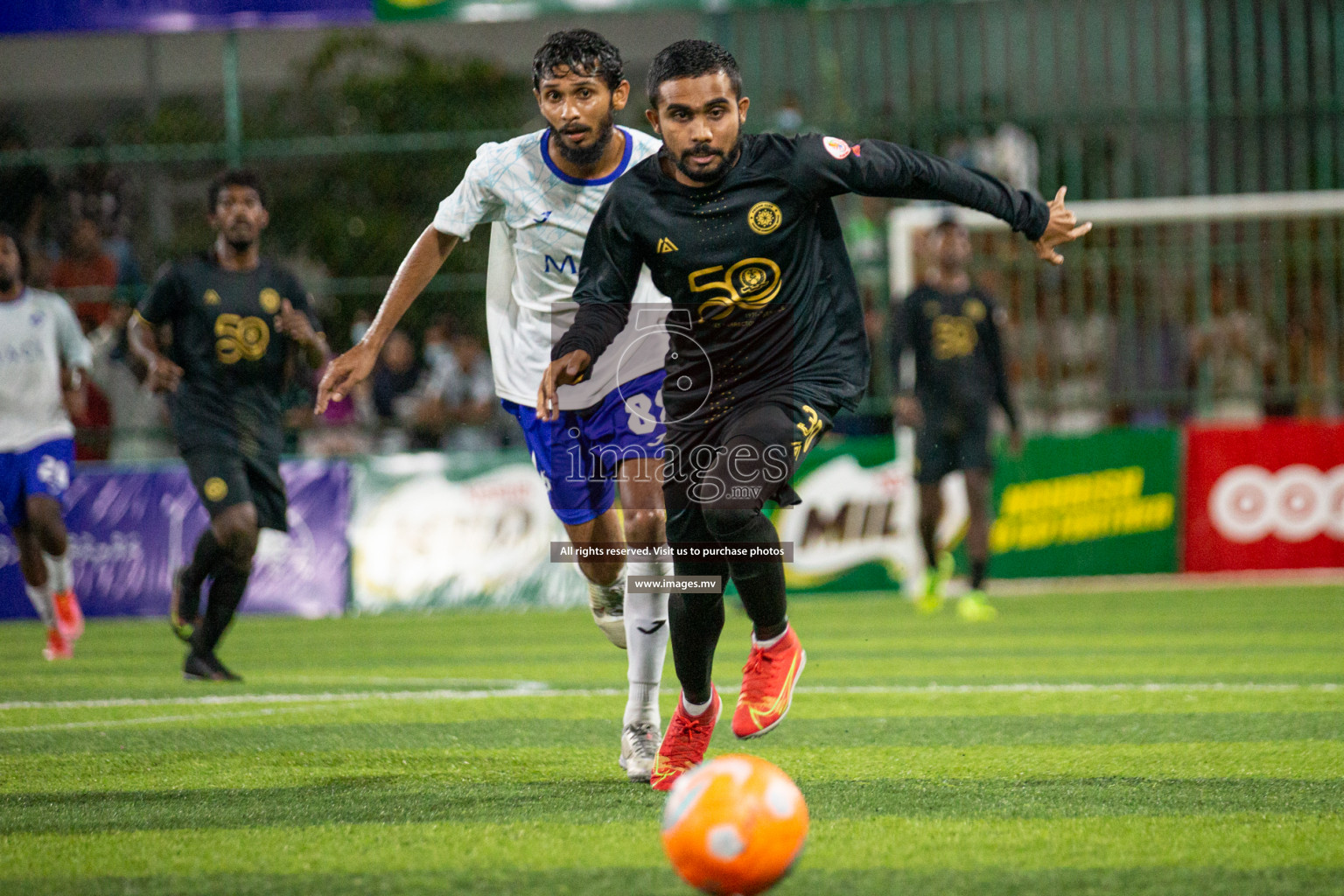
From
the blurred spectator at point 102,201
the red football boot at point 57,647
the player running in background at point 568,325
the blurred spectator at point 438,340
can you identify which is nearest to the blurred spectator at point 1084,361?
the blurred spectator at point 438,340

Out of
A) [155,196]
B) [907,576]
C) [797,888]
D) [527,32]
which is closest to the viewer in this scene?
[797,888]

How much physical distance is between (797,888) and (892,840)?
0.52m

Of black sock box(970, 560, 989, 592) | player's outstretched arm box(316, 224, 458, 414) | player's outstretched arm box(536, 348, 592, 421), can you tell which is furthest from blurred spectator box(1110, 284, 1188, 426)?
player's outstretched arm box(536, 348, 592, 421)

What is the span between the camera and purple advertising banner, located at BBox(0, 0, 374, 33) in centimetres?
1391

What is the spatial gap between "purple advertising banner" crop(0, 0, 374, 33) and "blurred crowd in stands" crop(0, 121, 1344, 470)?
1.02m

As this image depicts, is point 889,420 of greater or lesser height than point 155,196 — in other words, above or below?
below

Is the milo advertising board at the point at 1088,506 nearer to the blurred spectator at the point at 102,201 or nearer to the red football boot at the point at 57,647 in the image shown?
the red football boot at the point at 57,647

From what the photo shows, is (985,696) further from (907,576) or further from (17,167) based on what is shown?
(17,167)

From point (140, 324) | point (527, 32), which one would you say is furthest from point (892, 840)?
point (527, 32)

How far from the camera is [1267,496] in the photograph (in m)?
13.2

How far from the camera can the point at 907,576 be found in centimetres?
1295

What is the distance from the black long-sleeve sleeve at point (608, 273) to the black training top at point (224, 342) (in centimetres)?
361

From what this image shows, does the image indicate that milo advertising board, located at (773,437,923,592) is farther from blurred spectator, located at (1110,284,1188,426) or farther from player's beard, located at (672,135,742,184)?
player's beard, located at (672,135,742,184)

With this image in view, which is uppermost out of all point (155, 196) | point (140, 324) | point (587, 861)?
point (155, 196)
